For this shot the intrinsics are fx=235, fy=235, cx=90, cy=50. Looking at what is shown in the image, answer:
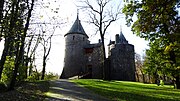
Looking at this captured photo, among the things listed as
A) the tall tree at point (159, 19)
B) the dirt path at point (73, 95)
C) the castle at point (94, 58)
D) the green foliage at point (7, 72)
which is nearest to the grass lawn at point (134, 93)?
the dirt path at point (73, 95)

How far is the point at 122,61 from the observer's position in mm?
51094

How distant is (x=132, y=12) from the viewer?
2155 cm

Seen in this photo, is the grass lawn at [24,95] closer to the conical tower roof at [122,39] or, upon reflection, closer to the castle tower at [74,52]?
the castle tower at [74,52]

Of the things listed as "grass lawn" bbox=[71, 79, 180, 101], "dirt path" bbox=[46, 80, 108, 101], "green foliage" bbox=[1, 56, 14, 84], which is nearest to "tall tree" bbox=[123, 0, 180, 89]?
"grass lawn" bbox=[71, 79, 180, 101]

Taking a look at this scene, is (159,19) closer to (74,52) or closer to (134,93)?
(134,93)

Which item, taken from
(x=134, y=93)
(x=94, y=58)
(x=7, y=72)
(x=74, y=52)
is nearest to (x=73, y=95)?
(x=134, y=93)

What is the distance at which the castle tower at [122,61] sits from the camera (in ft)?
166

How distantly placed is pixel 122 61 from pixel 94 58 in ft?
22.2

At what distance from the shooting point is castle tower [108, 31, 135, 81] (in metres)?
50.5

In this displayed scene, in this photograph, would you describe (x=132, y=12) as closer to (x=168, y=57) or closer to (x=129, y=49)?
(x=168, y=57)

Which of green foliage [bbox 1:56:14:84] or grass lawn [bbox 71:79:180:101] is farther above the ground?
green foliage [bbox 1:56:14:84]

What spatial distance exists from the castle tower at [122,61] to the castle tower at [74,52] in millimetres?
7338

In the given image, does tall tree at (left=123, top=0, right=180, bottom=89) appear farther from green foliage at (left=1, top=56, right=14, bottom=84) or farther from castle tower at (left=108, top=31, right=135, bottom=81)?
castle tower at (left=108, top=31, right=135, bottom=81)

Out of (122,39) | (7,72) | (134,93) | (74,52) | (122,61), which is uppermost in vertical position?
(122,39)
